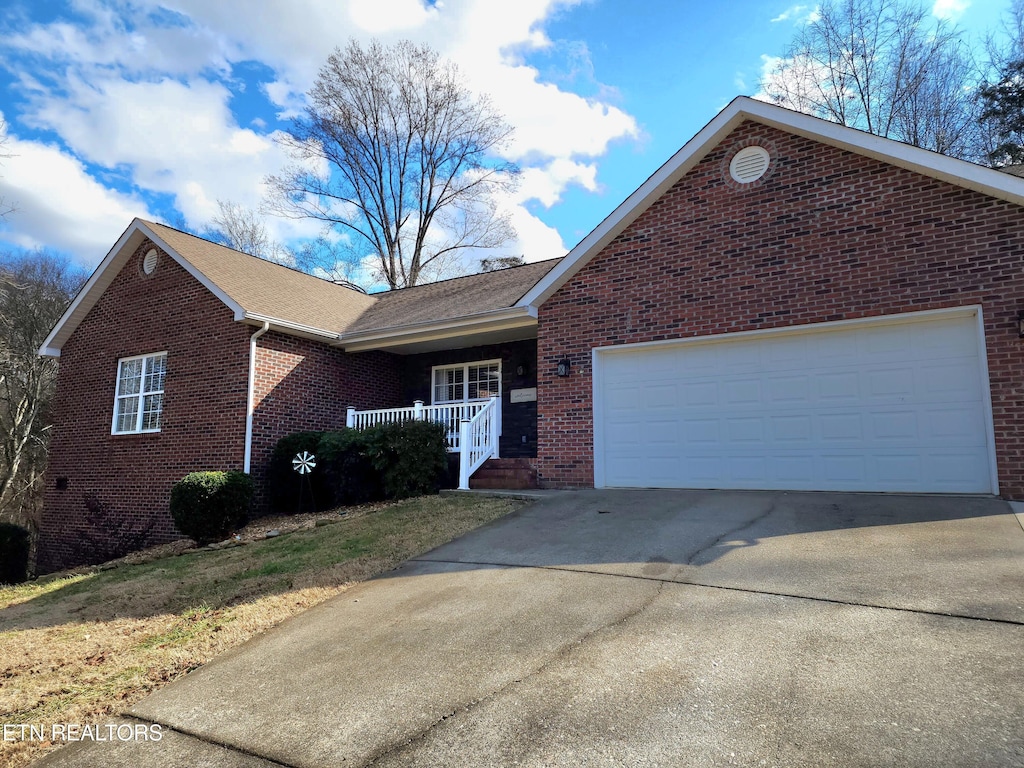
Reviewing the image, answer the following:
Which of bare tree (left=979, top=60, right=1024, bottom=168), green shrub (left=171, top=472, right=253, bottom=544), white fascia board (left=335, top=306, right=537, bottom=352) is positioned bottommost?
green shrub (left=171, top=472, right=253, bottom=544)

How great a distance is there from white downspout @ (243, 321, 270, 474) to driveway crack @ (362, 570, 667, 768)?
8769 mm

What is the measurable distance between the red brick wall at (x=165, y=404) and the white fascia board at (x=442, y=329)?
223 cm

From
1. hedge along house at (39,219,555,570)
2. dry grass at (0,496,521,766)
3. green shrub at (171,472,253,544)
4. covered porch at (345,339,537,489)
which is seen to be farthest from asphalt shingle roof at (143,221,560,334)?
dry grass at (0,496,521,766)

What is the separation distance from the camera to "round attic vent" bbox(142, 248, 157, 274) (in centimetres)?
1371

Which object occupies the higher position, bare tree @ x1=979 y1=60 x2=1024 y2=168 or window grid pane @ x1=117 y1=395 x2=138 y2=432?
bare tree @ x1=979 y1=60 x2=1024 y2=168

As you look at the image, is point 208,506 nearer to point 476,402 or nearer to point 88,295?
point 476,402

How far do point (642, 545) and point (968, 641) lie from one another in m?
2.92

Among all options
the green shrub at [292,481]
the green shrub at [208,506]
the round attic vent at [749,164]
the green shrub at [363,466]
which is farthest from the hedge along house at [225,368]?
the round attic vent at [749,164]

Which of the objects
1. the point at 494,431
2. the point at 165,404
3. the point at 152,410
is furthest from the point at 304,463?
the point at 152,410

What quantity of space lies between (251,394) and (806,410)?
30.0 ft

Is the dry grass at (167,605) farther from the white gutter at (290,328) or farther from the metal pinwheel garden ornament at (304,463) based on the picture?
the white gutter at (290,328)

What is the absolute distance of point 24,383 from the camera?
20.2 meters

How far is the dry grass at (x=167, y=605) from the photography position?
408cm

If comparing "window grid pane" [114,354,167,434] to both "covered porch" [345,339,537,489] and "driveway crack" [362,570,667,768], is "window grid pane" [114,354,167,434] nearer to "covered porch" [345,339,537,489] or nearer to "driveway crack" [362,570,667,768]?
"covered porch" [345,339,537,489]
